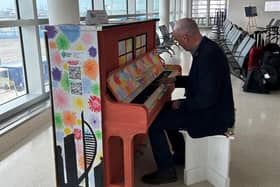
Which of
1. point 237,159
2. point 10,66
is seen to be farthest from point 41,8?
point 237,159

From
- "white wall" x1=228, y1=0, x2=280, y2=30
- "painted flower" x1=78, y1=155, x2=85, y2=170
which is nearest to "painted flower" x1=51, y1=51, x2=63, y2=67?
"painted flower" x1=78, y1=155, x2=85, y2=170

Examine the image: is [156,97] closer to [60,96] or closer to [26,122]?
[60,96]

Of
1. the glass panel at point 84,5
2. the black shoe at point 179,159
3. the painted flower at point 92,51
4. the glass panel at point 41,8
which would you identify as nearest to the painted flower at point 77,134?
the painted flower at point 92,51

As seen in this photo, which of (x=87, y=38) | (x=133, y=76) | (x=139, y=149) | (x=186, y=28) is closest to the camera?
(x=87, y=38)

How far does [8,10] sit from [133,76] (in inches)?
A: 88.6

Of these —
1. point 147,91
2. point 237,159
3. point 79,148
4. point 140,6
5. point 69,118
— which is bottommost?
point 237,159

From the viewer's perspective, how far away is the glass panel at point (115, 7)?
7.03 m

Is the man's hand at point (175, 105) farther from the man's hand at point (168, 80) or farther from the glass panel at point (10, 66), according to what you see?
the glass panel at point (10, 66)

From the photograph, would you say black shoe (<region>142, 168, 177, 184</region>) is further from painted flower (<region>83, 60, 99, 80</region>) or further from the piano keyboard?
painted flower (<region>83, 60, 99, 80</region>)

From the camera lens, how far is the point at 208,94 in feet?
6.95

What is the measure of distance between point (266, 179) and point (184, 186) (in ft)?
2.33

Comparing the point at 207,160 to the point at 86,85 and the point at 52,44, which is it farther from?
the point at 52,44

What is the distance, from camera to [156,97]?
2.27 meters

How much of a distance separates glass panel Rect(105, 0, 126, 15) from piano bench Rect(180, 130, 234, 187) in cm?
518
